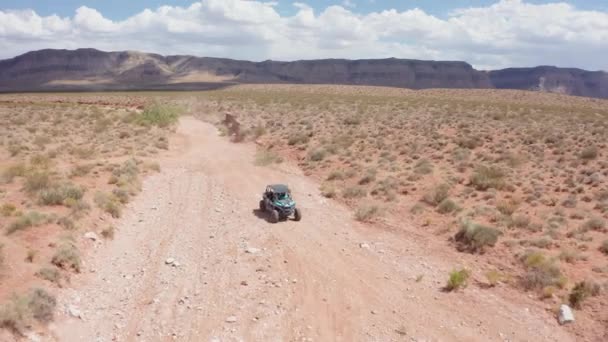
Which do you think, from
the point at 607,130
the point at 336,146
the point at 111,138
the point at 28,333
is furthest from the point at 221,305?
the point at 607,130

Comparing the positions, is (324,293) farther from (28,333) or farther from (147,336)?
(28,333)

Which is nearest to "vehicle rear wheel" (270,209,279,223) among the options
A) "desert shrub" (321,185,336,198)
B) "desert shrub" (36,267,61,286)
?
"desert shrub" (321,185,336,198)

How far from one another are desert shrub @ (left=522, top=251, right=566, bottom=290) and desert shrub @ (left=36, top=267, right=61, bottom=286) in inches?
487

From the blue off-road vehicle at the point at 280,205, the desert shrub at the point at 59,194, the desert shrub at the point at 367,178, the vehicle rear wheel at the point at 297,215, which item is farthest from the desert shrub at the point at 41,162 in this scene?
the desert shrub at the point at 367,178

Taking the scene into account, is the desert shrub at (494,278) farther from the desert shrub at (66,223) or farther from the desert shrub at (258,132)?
the desert shrub at (258,132)

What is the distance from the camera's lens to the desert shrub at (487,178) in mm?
21812

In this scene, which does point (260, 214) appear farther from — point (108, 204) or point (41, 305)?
point (41, 305)

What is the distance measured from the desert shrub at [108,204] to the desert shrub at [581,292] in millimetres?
14896

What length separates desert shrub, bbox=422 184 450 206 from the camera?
66.5 ft

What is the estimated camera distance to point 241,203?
67.0 ft

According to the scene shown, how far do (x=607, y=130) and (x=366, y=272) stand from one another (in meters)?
32.4

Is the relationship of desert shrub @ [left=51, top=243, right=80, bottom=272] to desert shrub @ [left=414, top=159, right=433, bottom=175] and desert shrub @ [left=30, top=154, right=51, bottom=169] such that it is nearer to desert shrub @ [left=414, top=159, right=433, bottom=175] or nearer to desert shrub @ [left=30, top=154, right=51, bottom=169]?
desert shrub @ [left=30, top=154, right=51, bottom=169]

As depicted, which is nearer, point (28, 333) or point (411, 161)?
point (28, 333)

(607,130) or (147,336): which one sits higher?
(607,130)
